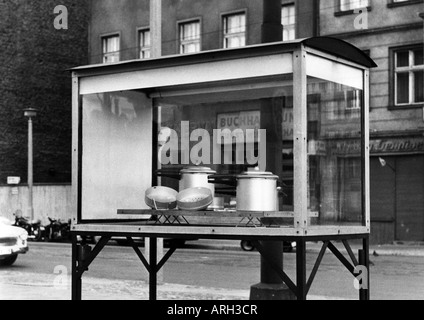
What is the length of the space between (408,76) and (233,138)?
20865 mm

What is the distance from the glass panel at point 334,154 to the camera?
755cm

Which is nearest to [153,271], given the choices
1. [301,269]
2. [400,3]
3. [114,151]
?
[114,151]

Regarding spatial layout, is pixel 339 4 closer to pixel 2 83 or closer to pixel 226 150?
pixel 2 83

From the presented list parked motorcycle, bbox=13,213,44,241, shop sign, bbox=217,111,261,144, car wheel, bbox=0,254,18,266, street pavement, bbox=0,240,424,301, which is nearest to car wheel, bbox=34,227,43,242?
parked motorcycle, bbox=13,213,44,241

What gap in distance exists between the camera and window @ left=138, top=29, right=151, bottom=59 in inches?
1394

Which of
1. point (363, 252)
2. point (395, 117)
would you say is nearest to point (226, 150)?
point (363, 252)

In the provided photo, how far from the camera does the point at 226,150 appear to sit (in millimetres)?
8930

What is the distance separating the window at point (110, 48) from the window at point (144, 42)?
161 centimetres

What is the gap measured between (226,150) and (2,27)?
3270 cm

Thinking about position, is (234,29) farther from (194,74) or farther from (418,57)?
(194,74)

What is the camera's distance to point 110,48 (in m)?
37.3

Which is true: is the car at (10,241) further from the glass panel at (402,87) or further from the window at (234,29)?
the window at (234,29)
